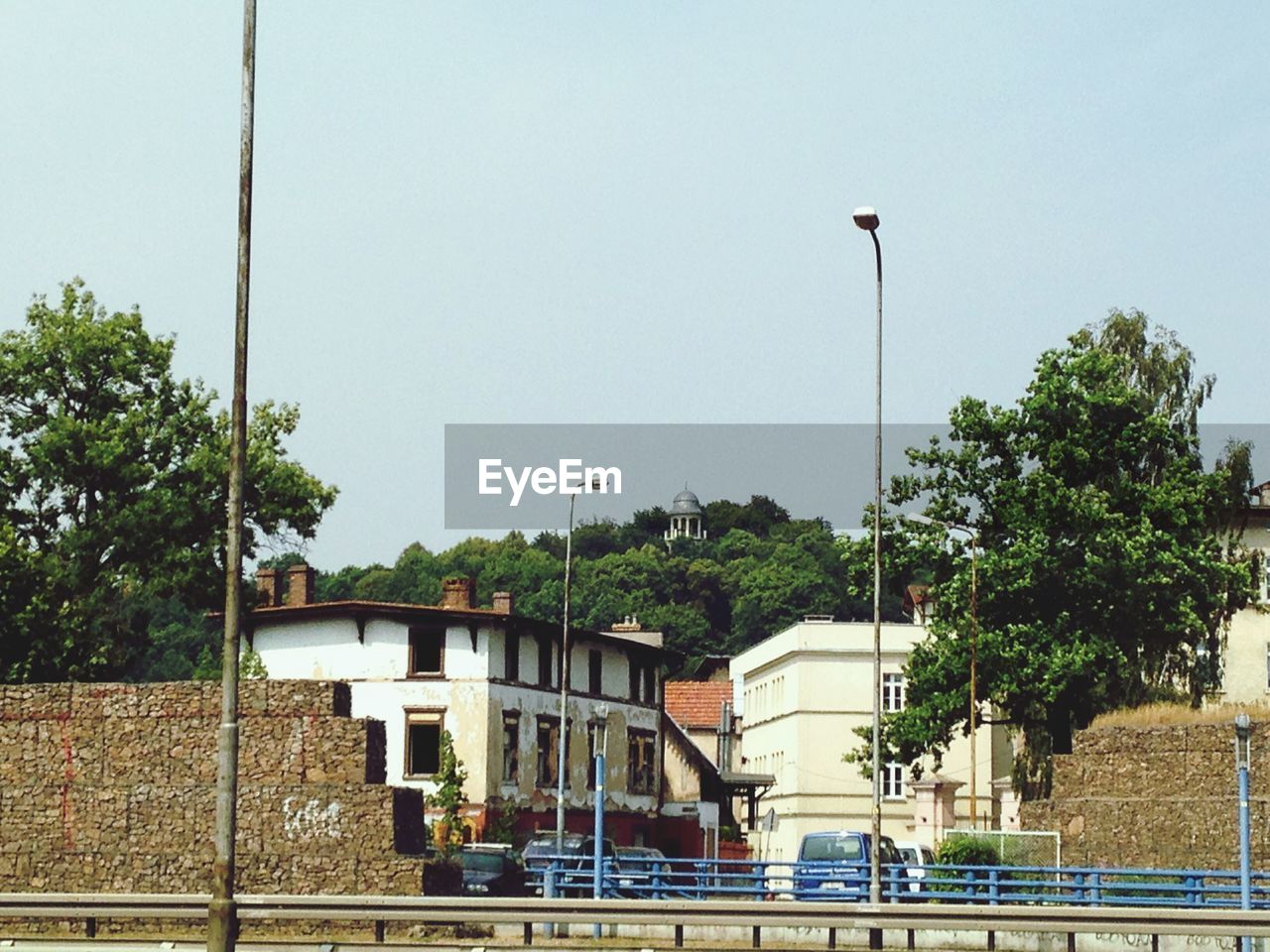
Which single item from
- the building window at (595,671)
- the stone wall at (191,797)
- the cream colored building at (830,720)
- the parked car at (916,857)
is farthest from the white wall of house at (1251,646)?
the stone wall at (191,797)

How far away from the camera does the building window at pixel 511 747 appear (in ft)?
228

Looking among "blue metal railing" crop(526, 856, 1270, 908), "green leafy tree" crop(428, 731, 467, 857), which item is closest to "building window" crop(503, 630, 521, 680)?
"green leafy tree" crop(428, 731, 467, 857)

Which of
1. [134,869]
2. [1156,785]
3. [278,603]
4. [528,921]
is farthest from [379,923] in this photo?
[278,603]

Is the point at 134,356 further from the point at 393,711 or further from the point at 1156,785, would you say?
the point at 1156,785

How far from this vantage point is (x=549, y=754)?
72.3m

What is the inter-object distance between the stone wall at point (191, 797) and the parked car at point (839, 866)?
7.16m

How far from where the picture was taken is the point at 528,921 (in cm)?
2955

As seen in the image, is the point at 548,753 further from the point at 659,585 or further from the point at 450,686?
the point at 659,585

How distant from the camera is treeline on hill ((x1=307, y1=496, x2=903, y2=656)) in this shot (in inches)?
6265

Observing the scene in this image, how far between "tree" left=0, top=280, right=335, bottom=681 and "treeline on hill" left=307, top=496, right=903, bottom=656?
251ft

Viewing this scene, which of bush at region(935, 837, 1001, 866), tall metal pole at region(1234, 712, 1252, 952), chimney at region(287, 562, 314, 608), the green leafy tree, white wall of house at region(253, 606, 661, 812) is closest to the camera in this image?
tall metal pole at region(1234, 712, 1252, 952)

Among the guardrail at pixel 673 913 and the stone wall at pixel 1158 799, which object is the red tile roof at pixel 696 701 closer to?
the stone wall at pixel 1158 799

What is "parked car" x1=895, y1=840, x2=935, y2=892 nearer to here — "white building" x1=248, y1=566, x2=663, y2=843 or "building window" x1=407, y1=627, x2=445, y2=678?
"white building" x1=248, y1=566, x2=663, y2=843

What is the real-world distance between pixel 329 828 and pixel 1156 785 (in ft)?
65.8
